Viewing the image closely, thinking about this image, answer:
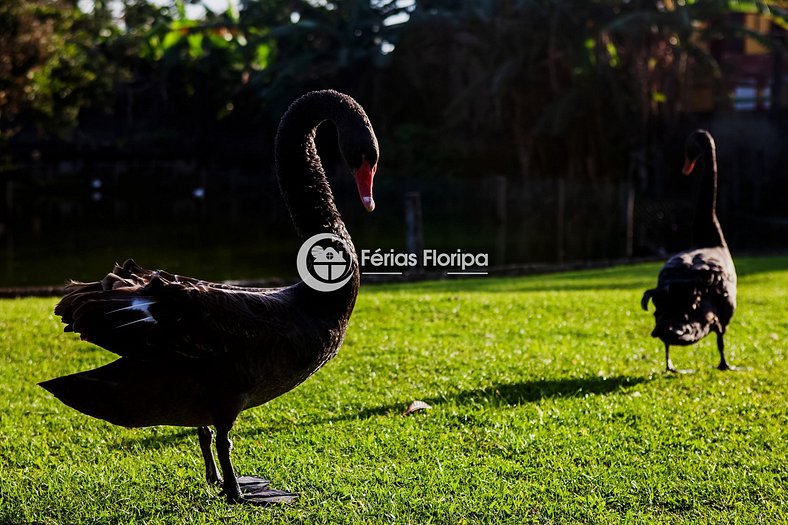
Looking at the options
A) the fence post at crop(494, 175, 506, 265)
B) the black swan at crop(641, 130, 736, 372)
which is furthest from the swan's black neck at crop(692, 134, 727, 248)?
the fence post at crop(494, 175, 506, 265)

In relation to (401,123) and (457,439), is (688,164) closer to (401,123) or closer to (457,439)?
(457,439)

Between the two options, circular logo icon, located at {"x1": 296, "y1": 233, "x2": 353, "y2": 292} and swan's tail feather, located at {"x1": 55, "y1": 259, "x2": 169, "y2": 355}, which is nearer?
swan's tail feather, located at {"x1": 55, "y1": 259, "x2": 169, "y2": 355}

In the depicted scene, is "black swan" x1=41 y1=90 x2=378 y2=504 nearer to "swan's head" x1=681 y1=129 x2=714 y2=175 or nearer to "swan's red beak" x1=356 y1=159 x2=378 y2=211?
"swan's red beak" x1=356 y1=159 x2=378 y2=211

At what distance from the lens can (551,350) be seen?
232 inches

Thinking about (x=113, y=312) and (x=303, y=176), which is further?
(x=303, y=176)

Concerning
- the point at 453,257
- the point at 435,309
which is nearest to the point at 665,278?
→ the point at 435,309

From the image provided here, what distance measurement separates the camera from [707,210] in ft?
19.3

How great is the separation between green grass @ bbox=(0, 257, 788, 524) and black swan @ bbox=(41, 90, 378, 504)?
1.37ft

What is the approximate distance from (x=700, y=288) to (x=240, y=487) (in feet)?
10.1

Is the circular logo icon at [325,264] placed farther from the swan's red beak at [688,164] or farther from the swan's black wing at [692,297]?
the swan's red beak at [688,164]

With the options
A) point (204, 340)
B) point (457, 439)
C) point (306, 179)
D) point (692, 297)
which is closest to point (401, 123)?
point (692, 297)

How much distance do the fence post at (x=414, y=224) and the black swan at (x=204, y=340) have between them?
8.03m

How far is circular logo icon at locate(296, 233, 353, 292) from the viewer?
10.1 ft

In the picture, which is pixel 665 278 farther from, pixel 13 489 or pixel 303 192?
pixel 13 489
